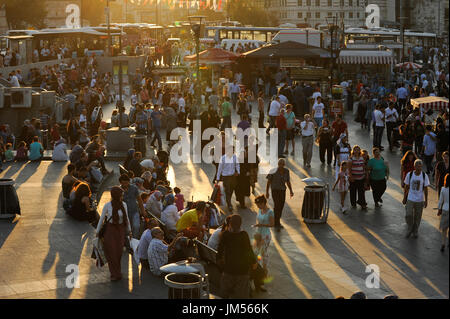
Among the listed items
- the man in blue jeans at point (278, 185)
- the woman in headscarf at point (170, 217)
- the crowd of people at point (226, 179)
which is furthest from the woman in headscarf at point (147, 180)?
the man in blue jeans at point (278, 185)

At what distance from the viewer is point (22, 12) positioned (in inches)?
2918

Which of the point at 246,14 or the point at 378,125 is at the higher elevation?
the point at 246,14

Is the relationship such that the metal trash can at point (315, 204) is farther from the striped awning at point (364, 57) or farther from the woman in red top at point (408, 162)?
the striped awning at point (364, 57)

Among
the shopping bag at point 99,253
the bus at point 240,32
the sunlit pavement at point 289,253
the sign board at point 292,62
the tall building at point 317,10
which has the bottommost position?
the sunlit pavement at point 289,253

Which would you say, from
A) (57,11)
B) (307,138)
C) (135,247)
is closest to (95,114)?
(307,138)

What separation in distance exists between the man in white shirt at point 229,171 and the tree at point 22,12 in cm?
6044

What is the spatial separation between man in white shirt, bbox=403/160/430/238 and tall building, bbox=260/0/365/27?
104m

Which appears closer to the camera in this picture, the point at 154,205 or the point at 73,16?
the point at 154,205

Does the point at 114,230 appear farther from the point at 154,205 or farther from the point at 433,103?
the point at 433,103

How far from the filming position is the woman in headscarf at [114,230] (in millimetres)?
10969

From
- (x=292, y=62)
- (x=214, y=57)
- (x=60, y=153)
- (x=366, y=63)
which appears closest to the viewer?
(x=60, y=153)

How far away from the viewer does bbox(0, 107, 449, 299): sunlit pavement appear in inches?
423

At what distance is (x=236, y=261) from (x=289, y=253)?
4.15 metres
